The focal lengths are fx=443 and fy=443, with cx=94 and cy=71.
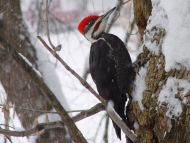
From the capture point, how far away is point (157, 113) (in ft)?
5.23

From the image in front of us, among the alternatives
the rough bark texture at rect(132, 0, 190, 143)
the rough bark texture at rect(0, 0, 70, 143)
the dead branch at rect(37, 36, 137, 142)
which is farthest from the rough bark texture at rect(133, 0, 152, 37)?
the rough bark texture at rect(0, 0, 70, 143)

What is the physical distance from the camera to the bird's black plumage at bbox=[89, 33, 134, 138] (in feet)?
7.13

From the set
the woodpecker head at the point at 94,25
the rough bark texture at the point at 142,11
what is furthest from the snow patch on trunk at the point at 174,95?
the woodpecker head at the point at 94,25

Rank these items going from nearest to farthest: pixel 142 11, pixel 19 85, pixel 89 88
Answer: pixel 89 88 → pixel 142 11 → pixel 19 85

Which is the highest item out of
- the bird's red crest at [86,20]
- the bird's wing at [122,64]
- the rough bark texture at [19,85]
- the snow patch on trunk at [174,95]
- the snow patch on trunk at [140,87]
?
the rough bark texture at [19,85]

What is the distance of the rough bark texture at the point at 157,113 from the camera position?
59.4 inches

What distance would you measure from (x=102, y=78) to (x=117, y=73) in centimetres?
10

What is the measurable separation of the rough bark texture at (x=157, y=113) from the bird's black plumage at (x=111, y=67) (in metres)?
0.41

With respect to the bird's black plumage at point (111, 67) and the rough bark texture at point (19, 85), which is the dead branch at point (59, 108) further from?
the rough bark texture at point (19, 85)

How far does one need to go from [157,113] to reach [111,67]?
70 cm

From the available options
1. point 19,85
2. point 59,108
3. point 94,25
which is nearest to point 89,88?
point 59,108

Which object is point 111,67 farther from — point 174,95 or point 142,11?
point 174,95

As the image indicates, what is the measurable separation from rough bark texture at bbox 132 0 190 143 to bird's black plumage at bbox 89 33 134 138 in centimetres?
41

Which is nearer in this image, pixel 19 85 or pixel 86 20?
pixel 86 20
